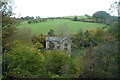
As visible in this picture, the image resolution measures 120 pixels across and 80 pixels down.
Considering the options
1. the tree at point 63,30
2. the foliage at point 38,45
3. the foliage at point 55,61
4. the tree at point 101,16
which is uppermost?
the tree at point 101,16

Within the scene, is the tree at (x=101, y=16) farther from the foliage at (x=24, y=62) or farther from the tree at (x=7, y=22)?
the tree at (x=7, y=22)

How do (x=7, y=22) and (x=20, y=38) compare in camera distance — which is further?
(x=20, y=38)

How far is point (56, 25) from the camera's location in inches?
107

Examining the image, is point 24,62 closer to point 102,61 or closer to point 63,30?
point 63,30

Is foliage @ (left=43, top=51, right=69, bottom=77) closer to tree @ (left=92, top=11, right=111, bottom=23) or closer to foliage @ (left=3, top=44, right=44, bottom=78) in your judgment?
foliage @ (left=3, top=44, right=44, bottom=78)

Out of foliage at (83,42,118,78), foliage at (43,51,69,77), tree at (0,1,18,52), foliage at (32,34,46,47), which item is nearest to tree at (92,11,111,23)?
foliage at (83,42,118,78)

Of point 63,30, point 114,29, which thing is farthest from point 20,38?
point 114,29

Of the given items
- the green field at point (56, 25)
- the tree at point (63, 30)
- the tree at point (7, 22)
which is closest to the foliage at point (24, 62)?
the tree at point (7, 22)

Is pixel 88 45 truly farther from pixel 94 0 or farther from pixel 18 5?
pixel 18 5

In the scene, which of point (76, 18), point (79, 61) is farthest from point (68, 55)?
point (76, 18)

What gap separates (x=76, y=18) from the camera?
2611 millimetres

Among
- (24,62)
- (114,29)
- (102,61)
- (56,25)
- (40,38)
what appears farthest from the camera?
(40,38)

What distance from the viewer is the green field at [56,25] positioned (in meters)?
2.53

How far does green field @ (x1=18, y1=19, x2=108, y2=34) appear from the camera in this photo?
8.29 feet
